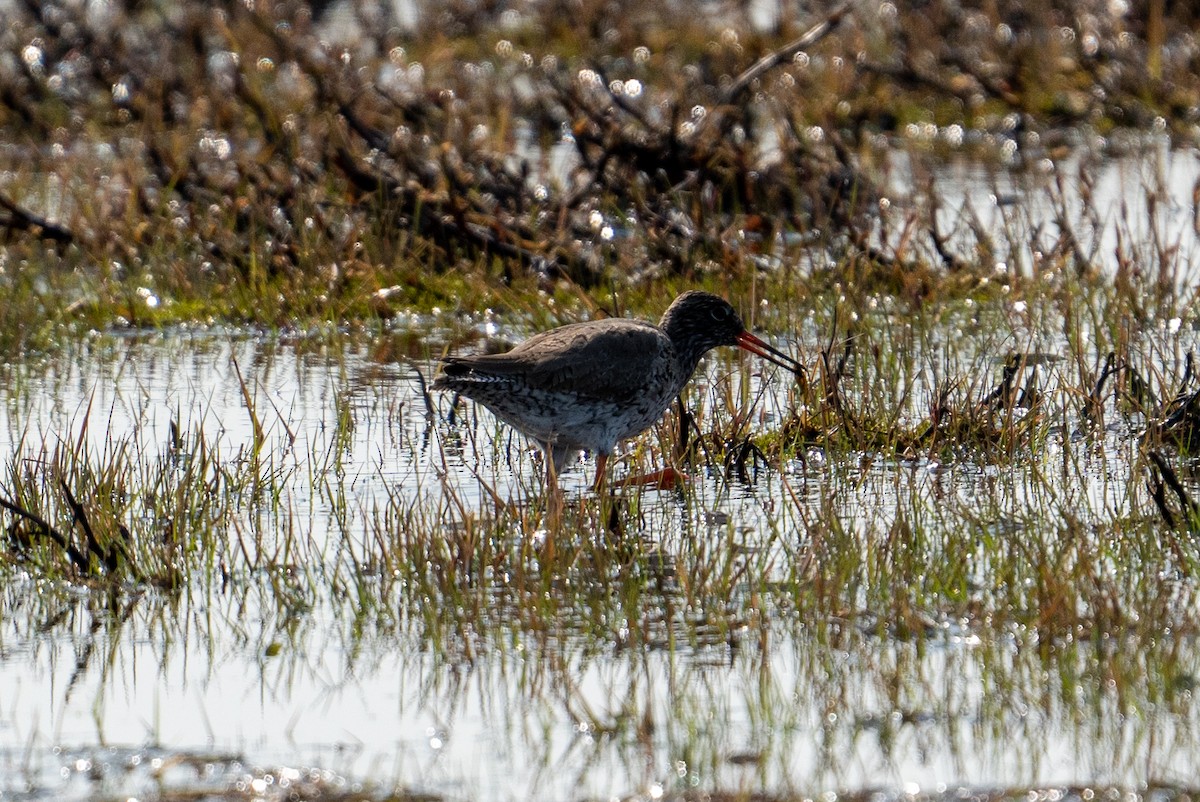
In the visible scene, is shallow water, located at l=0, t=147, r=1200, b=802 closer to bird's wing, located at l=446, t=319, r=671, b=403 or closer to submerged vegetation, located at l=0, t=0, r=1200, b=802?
submerged vegetation, located at l=0, t=0, r=1200, b=802

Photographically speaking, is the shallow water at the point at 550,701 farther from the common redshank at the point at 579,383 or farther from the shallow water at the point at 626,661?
the common redshank at the point at 579,383

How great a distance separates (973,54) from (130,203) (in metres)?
7.96

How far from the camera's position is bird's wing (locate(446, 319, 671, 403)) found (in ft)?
22.9

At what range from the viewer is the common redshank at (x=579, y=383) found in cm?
696

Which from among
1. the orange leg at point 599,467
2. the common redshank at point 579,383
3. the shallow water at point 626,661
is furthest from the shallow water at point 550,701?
the common redshank at point 579,383

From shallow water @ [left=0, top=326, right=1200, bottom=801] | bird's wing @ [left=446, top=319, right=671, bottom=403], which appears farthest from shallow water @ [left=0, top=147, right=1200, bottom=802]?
bird's wing @ [left=446, top=319, right=671, bottom=403]

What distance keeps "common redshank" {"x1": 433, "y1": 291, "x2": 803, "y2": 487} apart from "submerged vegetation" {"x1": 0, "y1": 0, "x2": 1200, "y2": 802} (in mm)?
205

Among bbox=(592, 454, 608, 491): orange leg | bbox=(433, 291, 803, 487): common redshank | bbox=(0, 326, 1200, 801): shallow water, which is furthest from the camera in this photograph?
bbox=(433, 291, 803, 487): common redshank

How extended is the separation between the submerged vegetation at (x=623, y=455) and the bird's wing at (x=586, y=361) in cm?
35

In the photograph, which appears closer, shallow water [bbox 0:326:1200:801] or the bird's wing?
shallow water [bbox 0:326:1200:801]

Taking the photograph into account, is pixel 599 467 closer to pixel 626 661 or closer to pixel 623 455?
pixel 623 455

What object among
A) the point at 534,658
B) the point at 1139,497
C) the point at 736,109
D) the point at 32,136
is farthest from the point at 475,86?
the point at 534,658

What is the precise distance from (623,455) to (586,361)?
48 cm

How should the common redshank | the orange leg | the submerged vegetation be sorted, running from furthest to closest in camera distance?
1. the common redshank
2. the orange leg
3. the submerged vegetation
